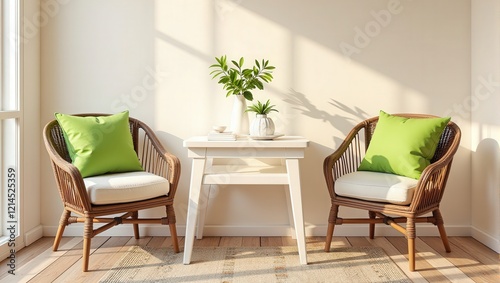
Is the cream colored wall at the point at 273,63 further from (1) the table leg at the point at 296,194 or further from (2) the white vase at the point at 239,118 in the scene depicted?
(1) the table leg at the point at 296,194

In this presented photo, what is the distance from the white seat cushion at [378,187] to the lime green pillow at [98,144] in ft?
4.29

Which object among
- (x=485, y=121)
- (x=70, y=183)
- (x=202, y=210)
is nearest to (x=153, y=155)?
(x=202, y=210)

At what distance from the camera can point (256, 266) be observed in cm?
265

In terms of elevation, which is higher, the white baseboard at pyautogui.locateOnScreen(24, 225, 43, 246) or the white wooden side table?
the white wooden side table

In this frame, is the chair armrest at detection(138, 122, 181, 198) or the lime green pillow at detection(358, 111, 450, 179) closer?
the lime green pillow at detection(358, 111, 450, 179)

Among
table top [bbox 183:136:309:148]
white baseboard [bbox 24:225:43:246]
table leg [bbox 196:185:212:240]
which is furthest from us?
table leg [bbox 196:185:212:240]

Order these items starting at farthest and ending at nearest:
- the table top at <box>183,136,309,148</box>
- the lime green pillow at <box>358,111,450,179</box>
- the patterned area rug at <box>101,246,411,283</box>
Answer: the lime green pillow at <box>358,111,450,179</box>
the table top at <box>183,136,309,148</box>
the patterned area rug at <box>101,246,411,283</box>

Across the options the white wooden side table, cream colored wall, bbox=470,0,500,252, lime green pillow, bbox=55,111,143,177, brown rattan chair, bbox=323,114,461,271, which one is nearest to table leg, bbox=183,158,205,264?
the white wooden side table

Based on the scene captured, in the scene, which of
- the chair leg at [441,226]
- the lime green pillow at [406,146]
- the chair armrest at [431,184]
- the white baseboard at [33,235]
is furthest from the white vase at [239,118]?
the white baseboard at [33,235]

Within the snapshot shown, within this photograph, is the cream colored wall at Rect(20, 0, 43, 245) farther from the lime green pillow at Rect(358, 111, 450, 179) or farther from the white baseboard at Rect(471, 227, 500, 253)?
the white baseboard at Rect(471, 227, 500, 253)

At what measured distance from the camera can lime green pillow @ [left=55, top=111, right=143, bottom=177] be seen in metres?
2.80

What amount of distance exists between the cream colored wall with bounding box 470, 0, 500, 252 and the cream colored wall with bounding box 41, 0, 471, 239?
0.07 m

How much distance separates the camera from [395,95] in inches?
132

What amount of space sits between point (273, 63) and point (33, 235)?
2.00 meters
